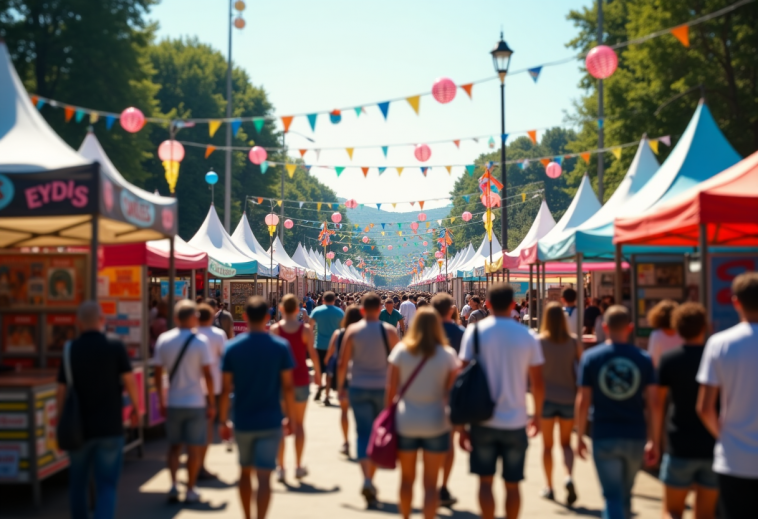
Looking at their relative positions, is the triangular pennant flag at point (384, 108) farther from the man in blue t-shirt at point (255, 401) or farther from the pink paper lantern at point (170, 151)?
the man in blue t-shirt at point (255, 401)

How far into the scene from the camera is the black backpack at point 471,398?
5.57 m

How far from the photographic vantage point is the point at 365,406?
7941mm

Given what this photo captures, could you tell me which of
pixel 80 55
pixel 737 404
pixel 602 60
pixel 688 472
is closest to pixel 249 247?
pixel 80 55

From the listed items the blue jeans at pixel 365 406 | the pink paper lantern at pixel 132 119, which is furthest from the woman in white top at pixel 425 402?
the pink paper lantern at pixel 132 119

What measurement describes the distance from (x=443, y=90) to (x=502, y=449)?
947cm

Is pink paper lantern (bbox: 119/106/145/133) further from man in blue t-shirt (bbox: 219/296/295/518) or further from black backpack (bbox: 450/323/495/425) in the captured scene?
black backpack (bbox: 450/323/495/425)

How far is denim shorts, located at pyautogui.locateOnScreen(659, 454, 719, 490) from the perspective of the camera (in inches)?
208

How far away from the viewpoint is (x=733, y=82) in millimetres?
26328

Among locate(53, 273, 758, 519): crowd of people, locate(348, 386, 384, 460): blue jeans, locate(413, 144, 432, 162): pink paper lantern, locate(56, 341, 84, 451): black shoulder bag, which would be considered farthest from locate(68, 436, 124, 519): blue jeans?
locate(413, 144, 432, 162): pink paper lantern

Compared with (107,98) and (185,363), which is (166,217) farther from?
(107,98)

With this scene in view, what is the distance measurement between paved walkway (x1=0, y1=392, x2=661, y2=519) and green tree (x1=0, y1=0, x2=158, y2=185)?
87.2 ft

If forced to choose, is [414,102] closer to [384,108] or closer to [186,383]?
[384,108]

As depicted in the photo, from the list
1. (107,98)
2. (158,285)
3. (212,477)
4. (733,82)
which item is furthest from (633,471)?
(107,98)

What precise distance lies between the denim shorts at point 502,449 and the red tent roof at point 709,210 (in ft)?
11.3
